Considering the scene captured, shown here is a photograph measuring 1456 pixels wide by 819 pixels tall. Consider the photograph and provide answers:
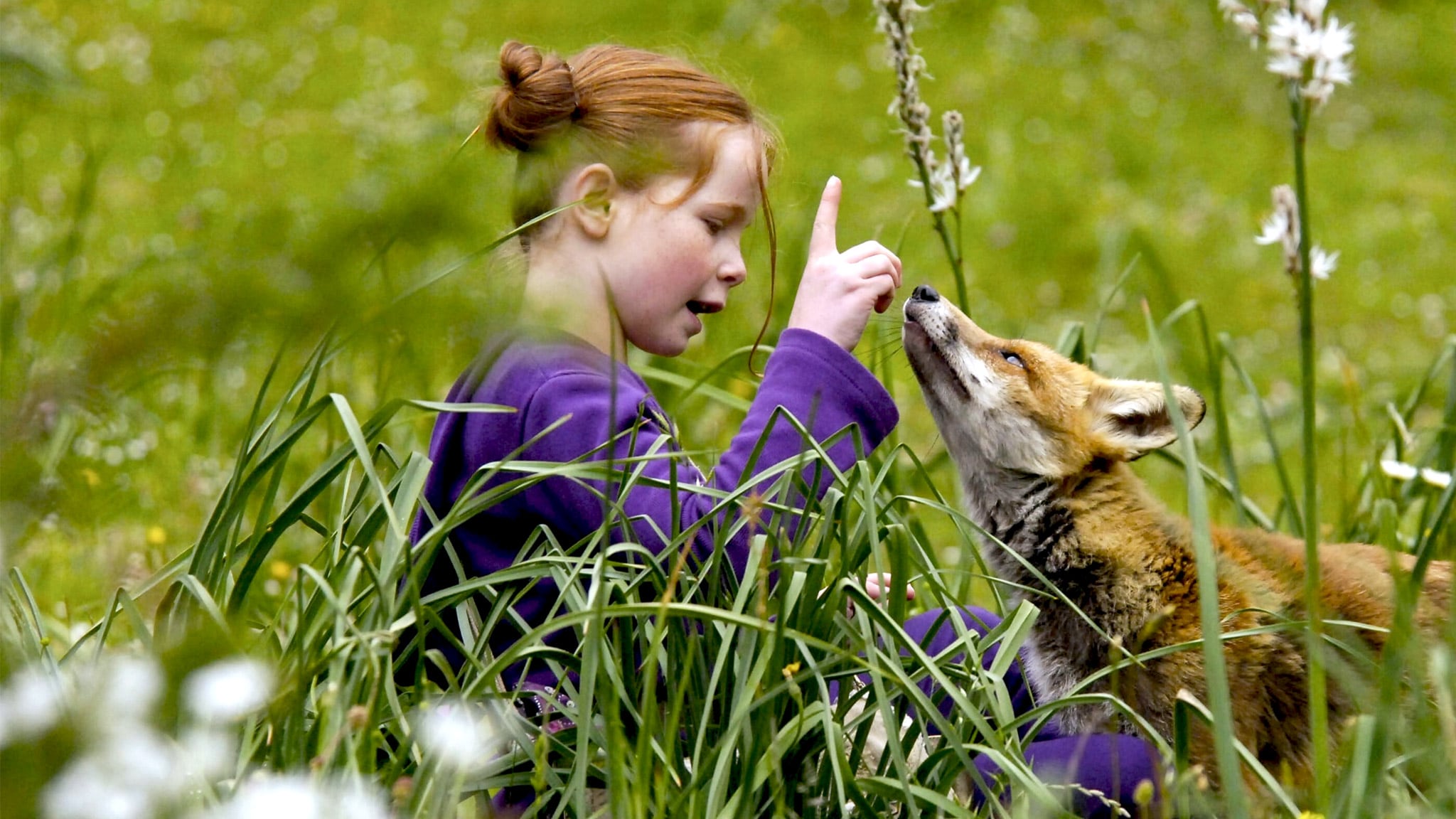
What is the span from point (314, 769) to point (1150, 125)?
12623 mm

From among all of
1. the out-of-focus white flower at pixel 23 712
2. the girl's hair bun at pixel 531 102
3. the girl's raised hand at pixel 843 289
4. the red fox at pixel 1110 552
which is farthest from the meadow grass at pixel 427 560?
the girl's hair bun at pixel 531 102

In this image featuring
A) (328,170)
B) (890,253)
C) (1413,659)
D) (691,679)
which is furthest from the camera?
(328,170)

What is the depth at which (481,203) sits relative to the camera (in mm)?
1195

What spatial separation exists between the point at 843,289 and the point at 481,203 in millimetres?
1903

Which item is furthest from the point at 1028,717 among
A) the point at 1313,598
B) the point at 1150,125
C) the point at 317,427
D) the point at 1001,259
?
the point at 1150,125

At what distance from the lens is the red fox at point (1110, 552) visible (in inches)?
111

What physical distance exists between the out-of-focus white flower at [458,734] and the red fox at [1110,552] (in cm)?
119

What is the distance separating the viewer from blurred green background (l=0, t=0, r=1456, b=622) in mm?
1051

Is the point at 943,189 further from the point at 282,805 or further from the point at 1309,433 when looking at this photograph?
the point at 282,805

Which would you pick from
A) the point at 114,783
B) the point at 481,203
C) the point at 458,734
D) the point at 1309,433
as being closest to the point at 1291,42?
the point at 1309,433

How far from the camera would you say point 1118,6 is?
16.7 m

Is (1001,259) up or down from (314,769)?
down

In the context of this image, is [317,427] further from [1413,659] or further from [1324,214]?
[1324,214]

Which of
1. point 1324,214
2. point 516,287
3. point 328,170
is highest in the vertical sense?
point 516,287
